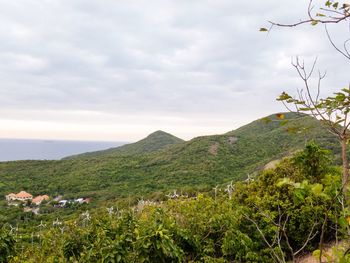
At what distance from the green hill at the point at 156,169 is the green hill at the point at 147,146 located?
33053 mm

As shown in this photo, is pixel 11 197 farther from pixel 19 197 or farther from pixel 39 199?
pixel 39 199

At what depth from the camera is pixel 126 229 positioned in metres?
8.62

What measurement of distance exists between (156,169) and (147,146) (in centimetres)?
4928

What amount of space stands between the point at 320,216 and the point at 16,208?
141 ft

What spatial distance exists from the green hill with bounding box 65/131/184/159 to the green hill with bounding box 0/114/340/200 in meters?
33.1

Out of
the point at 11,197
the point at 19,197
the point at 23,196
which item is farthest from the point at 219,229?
the point at 11,197

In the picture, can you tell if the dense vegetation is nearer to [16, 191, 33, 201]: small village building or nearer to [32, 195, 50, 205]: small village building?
[32, 195, 50, 205]: small village building

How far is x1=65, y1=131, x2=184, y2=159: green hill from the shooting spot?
107562 mm

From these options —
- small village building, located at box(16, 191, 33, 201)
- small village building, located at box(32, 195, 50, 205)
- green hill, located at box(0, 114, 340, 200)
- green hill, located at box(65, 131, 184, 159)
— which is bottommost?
small village building, located at box(32, 195, 50, 205)

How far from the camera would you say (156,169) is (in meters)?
62.3

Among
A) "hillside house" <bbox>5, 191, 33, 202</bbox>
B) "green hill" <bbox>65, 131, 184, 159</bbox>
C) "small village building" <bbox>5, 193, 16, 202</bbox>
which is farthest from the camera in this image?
"green hill" <bbox>65, 131, 184, 159</bbox>

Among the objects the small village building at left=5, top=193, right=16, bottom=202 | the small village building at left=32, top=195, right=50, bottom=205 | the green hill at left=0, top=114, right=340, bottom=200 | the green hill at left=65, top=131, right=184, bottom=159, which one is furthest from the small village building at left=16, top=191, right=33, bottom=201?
the green hill at left=65, top=131, right=184, bottom=159

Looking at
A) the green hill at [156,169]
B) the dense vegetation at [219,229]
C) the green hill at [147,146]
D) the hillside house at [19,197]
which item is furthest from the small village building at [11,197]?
the green hill at [147,146]

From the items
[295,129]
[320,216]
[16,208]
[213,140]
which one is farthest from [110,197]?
[295,129]
